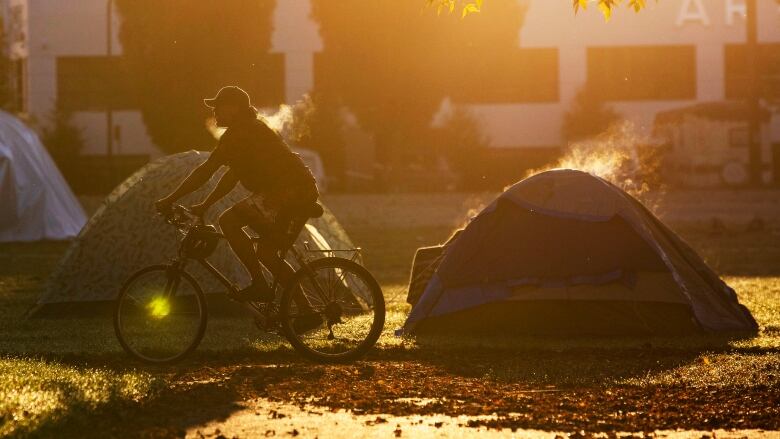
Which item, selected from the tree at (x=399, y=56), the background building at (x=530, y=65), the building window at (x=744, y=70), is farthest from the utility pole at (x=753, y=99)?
the building window at (x=744, y=70)

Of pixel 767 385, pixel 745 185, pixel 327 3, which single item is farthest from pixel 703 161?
pixel 767 385

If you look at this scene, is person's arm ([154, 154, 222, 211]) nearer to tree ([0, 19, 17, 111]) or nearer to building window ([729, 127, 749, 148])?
building window ([729, 127, 749, 148])

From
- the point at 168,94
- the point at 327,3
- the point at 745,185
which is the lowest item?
the point at 745,185

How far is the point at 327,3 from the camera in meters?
52.6

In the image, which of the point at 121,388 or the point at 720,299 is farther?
the point at 720,299

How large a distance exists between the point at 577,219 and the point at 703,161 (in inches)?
1424

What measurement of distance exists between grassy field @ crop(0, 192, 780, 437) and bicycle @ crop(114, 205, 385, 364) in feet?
0.59

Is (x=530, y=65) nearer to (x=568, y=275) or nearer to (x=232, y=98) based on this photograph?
(x=568, y=275)

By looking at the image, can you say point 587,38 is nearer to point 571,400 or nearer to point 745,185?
point 745,185

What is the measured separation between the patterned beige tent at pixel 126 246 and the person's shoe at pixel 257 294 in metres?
3.01

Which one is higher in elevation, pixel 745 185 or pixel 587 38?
pixel 587 38

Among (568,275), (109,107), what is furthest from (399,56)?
(568,275)

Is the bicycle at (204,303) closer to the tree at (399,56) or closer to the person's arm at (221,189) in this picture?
the person's arm at (221,189)

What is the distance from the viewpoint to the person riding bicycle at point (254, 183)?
896 centimetres
